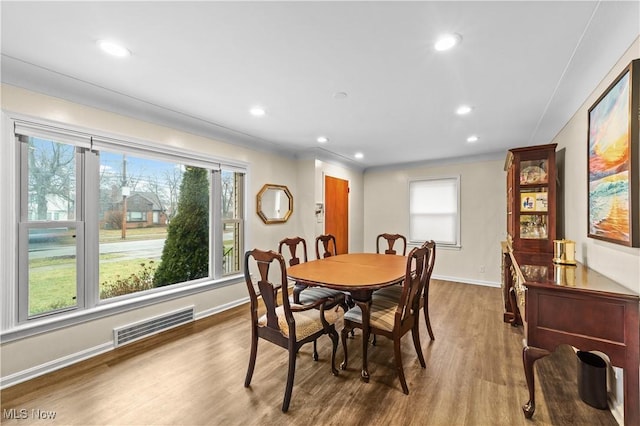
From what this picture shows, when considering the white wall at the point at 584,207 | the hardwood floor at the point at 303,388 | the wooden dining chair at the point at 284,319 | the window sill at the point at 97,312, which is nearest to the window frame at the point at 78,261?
the window sill at the point at 97,312

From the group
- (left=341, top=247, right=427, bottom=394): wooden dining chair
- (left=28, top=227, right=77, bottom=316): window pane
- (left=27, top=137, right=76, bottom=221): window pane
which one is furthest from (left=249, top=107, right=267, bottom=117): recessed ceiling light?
(left=341, top=247, right=427, bottom=394): wooden dining chair

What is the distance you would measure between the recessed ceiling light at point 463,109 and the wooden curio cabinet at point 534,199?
2.64 ft

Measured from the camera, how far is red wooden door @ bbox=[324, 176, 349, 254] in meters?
5.14

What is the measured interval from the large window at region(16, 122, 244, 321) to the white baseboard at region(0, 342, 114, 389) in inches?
15.9

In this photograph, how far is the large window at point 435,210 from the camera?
5426mm

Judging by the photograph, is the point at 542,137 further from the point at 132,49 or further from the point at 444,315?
the point at 132,49

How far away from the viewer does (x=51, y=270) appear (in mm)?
2385

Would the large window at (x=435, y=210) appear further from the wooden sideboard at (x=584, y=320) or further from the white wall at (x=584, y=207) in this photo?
the wooden sideboard at (x=584, y=320)

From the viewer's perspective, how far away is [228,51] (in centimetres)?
190

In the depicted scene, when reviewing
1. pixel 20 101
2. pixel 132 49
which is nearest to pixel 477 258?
pixel 132 49

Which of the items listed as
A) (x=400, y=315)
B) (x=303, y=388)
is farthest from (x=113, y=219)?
(x=400, y=315)

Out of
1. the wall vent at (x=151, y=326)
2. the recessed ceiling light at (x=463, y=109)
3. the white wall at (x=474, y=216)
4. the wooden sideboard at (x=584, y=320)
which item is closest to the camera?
the wooden sideboard at (x=584, y=320)

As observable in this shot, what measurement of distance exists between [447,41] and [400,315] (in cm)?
192

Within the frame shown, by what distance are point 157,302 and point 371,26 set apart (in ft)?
10.8
